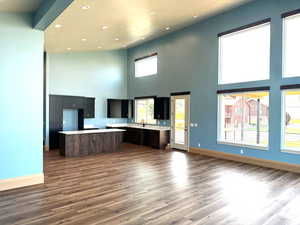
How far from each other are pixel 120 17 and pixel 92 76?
5.46 metres

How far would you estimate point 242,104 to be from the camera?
7203mm

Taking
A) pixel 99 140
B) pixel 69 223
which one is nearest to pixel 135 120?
pixel 99 140

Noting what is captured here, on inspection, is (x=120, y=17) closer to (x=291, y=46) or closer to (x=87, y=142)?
(x=87, y=142)

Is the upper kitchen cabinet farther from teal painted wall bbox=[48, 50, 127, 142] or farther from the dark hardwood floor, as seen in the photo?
the dark hardwood floor

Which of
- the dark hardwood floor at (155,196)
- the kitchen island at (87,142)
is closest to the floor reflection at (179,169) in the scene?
the dark hardwood floor at (155,196)

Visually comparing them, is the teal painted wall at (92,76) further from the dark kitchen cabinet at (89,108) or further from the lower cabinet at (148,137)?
the lower cabinet at (148,137)

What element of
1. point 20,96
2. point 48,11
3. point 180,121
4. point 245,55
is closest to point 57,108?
point 20,96

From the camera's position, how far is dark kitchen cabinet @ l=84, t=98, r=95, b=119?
1008cm

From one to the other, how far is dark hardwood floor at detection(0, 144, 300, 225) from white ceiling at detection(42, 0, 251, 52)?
3.60 meters

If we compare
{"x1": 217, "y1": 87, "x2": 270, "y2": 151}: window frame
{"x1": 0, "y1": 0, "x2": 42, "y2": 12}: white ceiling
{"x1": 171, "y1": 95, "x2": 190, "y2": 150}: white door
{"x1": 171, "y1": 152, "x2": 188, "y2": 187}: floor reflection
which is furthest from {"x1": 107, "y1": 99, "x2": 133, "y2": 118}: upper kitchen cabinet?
{"x1": 0, "y1": 0, "x2": 42, "y2": 12}: white ceiling

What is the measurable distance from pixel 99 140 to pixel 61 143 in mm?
1322

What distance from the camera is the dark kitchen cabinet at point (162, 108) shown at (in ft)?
31.1

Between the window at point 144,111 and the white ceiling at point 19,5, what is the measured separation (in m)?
7.00

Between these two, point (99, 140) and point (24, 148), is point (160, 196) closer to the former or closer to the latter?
point (24, 148)
